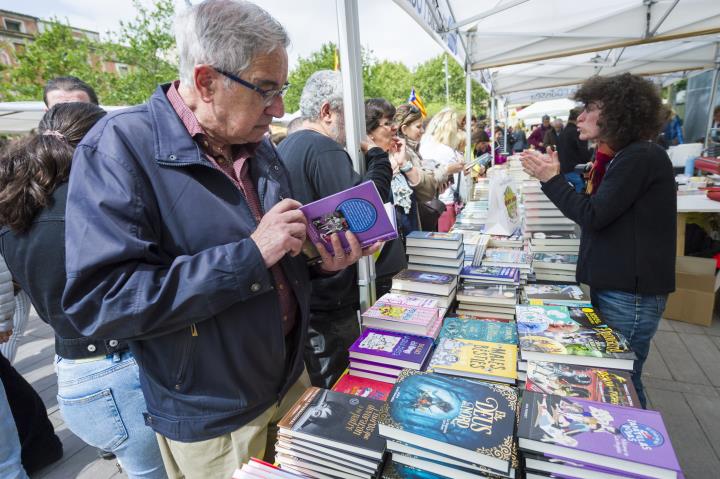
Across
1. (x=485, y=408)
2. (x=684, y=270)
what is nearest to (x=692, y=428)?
(x=684, y=270)

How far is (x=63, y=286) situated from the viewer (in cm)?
117

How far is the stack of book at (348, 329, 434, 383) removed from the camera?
1430 mm

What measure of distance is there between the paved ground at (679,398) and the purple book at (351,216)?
217cm

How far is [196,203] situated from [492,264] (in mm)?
1841

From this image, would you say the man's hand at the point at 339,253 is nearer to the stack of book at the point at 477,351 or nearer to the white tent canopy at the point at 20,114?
the stack of book at the point at 477,351

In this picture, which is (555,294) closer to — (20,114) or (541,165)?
(541,165)

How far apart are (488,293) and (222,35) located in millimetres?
1658

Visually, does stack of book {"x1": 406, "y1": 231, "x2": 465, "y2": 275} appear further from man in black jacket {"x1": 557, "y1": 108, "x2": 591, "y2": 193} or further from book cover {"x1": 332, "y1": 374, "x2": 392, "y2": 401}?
man in black jacket {"x1": 557, "y1": 108, "x2": 591, "y2": 193}

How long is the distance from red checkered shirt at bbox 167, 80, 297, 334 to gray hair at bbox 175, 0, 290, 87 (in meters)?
0.09

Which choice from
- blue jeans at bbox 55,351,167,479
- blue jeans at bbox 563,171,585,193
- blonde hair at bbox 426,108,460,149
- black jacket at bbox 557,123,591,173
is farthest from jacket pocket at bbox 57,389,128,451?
black jacket at bbox 557,123,591,173

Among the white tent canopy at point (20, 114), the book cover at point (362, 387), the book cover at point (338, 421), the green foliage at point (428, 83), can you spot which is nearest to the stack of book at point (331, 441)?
the book cover at point (338, 421)

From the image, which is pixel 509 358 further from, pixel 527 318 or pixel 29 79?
pixel 29 79

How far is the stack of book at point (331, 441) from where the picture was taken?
0.97 m

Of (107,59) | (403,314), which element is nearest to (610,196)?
(403,314)
